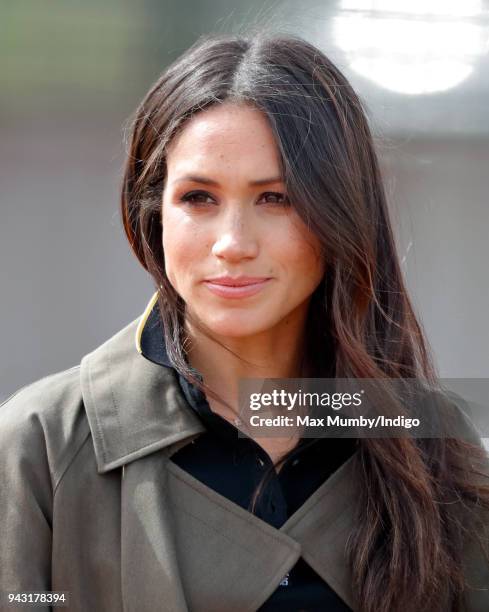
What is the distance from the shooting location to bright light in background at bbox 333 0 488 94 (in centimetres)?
274

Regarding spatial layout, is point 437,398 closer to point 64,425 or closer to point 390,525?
point 390,525

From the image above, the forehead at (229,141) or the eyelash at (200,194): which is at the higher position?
the forehead at (229,141)

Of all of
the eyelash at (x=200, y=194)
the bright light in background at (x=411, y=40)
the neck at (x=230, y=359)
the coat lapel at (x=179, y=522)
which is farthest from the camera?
the bright light in background at (x=411, y=40)

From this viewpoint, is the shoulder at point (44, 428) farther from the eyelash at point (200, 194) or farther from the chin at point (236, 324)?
the eyelash at point (200, 194)

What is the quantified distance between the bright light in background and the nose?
142 cm

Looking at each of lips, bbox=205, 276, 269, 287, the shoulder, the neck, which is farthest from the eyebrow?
the shoulder

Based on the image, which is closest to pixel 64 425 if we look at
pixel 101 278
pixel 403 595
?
pixel 403 595

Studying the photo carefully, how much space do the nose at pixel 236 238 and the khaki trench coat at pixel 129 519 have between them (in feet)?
0.89

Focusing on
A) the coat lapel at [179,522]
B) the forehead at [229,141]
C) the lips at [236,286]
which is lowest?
the coat lapel at [179,522]

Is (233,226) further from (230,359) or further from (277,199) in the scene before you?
(230,359)

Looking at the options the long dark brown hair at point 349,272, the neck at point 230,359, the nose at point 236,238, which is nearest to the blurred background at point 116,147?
the long dark brown hair at point 349,272

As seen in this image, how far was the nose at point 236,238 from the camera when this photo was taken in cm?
144

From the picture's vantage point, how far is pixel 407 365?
67.6 inches

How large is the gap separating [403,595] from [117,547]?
47cm
